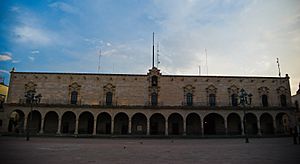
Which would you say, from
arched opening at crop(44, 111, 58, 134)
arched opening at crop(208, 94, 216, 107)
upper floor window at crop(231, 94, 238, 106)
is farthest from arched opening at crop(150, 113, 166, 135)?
arched opening at crop(44, 111, 58, 134)

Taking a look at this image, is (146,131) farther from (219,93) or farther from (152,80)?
(219,93)

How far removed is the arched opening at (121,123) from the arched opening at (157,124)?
415cm

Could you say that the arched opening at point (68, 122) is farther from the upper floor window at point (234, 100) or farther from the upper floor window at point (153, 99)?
the upper floor window at point (234, 100)

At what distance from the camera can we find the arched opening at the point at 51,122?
118 feet

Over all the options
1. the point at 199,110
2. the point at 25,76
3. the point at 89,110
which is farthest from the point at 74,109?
the point at 199,110

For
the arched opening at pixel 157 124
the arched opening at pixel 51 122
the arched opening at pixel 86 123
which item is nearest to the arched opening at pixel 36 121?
the arched opening at pixel 51 122

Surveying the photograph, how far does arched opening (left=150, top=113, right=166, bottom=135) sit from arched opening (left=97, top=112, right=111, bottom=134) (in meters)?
7.00

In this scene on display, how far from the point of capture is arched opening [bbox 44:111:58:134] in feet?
118

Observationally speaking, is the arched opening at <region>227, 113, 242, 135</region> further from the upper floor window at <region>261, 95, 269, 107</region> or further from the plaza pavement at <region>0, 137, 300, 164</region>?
the plaza pavement at <region>0, 137, 300, 164</region>

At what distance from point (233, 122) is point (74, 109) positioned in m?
25.9

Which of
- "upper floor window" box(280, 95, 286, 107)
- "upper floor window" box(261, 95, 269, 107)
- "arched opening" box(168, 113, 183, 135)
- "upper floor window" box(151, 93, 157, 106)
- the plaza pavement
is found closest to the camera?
the plaza pavement

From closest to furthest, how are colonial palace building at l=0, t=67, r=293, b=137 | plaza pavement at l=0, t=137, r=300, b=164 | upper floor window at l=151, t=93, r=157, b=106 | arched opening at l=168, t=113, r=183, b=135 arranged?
plaza pavement at l=0, t=137, r=300, b=164, colonial palace building at l=0, t=67, r=293, b=137, upper floor window at l=151, t=93, r=157, b=106, arched opening at l=168, t=113, r=183, b=135

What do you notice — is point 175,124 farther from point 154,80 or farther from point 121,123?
point 121,123

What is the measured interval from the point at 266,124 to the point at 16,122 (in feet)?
146
